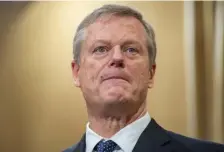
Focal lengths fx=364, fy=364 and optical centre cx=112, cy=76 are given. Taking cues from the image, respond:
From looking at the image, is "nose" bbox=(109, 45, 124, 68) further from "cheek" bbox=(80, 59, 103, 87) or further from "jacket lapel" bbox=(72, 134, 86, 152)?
"jacket lapel" bbox=(72, 134, 86, 152)

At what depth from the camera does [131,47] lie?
A: 0.85 meters

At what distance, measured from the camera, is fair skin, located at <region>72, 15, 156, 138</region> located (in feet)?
2.69

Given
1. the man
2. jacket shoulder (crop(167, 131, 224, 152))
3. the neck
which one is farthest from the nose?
jacket shoulder (crop(167, 131, 224, 152))

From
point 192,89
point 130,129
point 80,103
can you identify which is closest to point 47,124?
point 80,103

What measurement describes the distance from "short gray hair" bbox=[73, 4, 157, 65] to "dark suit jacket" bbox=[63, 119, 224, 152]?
17cm

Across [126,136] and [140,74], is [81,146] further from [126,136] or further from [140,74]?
[140,74]

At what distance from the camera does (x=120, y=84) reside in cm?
81

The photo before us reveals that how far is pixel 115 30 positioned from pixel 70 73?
0.18 meters

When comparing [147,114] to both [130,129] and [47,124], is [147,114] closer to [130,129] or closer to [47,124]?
[130,129]

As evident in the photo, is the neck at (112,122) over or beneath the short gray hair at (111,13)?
beneath

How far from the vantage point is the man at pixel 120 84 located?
82 centimetres

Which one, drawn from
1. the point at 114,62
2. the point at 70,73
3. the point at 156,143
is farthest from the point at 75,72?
the point at 156,143

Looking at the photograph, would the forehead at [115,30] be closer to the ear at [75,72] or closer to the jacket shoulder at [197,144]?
the ear at [75,72]

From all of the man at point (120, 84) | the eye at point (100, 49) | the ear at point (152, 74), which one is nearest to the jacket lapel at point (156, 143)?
the man at point (120, 84)
